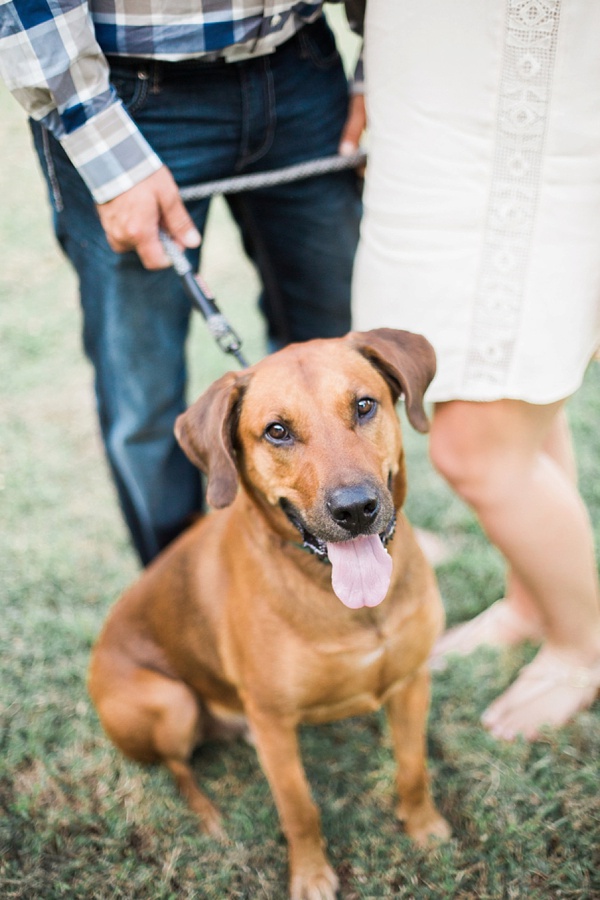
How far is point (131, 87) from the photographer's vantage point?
2664 mm

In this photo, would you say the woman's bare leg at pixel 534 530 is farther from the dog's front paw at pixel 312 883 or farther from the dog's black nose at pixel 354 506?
the dog's front paw at pixel 312 883

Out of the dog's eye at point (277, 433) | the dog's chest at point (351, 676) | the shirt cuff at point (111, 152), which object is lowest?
the dog's chest at point (351, 676)

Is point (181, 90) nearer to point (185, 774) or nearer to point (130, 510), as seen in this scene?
point (130, 510)

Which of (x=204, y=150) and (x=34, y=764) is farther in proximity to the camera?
(x=34, y=764)

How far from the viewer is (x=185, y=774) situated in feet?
10.2

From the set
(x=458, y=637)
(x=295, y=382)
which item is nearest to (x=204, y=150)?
(x=295, y=382)

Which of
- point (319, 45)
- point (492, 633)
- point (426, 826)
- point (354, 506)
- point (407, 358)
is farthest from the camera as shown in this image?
point (492, 633)

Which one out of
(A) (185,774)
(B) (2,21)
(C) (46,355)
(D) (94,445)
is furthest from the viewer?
(C) (46,355)

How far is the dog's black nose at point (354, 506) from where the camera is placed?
220 cm

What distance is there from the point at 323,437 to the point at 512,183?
0.94 m

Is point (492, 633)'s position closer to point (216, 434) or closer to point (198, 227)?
point (216, 434)

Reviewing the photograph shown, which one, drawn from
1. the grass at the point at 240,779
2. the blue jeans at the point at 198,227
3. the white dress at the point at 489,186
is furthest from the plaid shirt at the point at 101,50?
the grass at the point at 240,779

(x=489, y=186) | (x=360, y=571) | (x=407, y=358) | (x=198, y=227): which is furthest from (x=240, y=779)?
(x=489, y=186)

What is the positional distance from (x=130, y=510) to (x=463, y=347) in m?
1.72
